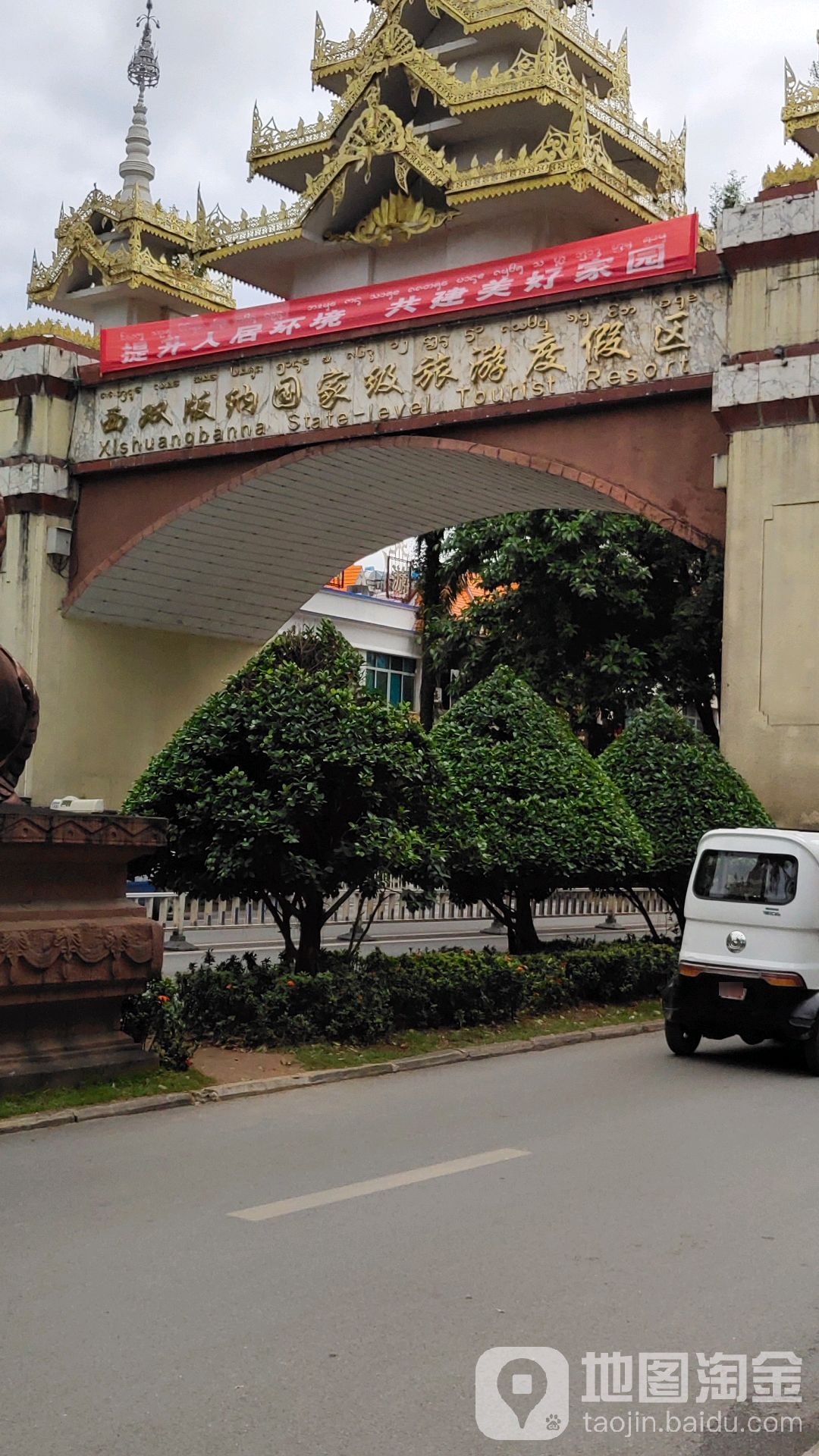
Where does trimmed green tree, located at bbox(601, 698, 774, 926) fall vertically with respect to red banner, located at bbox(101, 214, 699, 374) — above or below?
below

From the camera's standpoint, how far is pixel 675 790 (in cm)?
1442

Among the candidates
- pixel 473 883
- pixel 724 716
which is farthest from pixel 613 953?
pixel 724 716

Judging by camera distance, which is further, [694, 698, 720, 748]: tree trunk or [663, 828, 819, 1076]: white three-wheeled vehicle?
[694, 698, 720, 748]: tree trunk

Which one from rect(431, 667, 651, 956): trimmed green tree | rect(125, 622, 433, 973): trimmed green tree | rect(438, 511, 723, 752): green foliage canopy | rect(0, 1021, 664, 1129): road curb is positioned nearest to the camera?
rect(0, 1021, 664, 1129): road curb

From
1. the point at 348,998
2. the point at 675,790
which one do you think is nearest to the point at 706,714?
the point at 675,790

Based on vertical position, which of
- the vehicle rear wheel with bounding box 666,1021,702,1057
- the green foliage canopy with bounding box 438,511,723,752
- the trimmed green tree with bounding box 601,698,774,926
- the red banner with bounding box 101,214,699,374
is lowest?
the vehicle rear wheel with bounding box 666,1021,702,1057

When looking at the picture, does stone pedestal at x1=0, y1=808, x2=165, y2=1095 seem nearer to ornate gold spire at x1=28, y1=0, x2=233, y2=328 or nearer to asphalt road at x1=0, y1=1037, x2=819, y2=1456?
asphalt road at x1=0, y1=1037, x2=819, y2=1456

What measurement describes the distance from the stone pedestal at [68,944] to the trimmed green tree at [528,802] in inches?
167

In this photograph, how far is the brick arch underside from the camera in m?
A: 17.3

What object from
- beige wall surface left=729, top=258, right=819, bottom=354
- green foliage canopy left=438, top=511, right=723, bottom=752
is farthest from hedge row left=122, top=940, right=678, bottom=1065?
green foliage canopy left=438, top=511, right=723, bottom=752

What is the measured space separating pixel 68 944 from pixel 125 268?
22513 millimetres

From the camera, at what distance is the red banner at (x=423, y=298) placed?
57.0 ft

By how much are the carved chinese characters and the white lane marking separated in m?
12.2

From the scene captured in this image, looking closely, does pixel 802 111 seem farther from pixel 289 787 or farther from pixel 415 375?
pixel 289 787
